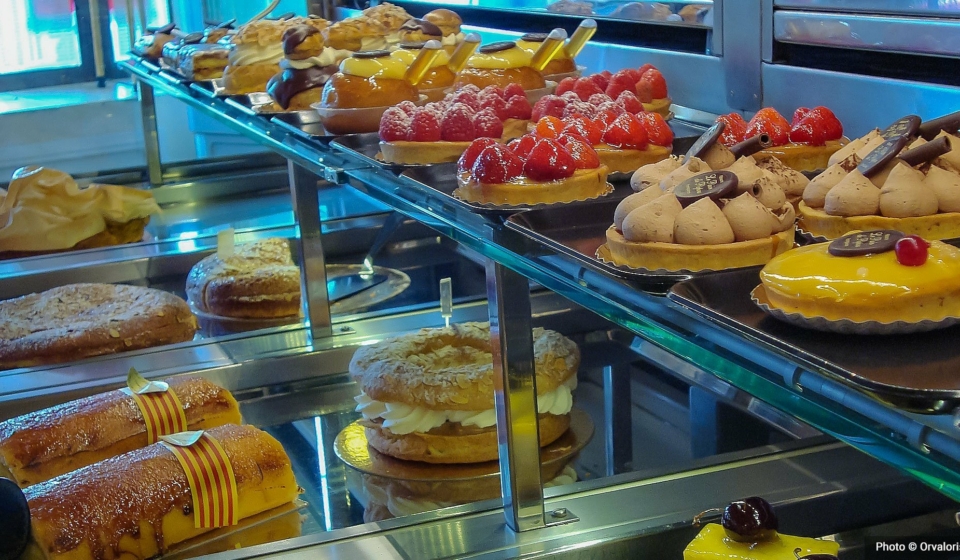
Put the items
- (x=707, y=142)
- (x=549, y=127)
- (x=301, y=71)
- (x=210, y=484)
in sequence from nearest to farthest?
1. (x=707, y=142)
2. (x=549, y=127)
3. (x=210, y=484)
4. (x=301, y=71)

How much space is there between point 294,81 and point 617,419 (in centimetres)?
99

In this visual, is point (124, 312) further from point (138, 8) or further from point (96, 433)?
point (138, 8)

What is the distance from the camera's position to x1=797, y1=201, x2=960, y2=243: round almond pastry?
38.5 inches

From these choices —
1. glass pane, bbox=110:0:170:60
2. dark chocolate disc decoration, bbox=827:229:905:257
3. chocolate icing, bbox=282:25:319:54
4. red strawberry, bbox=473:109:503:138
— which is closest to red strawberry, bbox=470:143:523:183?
red strawberry, bbox=473:109:503:138

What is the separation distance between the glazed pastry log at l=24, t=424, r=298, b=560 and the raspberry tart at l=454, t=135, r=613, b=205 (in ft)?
2.08

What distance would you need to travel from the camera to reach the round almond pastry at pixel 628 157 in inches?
59.5

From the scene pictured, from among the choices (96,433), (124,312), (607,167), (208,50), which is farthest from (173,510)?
(208,50)

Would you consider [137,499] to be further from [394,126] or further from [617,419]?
[617,419]

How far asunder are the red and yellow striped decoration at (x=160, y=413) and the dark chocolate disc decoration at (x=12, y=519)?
1.29 ft

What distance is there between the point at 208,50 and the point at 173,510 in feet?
5.43

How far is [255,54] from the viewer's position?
2678 mm

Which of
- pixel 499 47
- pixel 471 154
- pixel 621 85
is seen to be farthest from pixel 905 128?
pixel 499 47

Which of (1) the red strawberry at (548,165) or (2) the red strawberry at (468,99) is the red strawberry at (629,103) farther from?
(1) the red strawberry at (548,165)

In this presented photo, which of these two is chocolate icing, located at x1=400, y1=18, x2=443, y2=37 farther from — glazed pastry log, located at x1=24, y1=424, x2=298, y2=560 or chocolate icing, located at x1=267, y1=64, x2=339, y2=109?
glazed pastry log, located at x1=24, y1=424, x2=298, y2=560
